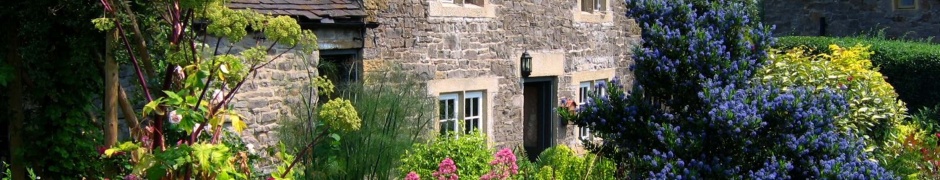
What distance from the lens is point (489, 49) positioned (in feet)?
42.1

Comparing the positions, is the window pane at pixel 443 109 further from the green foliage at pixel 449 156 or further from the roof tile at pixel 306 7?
the green foliage at pixel 449 156

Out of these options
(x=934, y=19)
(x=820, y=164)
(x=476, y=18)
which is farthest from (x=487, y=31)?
(x=934, y=19)

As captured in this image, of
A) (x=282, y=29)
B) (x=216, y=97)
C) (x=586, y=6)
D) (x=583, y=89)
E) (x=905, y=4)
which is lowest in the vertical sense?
(x=583, y=89)

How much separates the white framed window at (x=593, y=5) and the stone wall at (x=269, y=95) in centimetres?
536

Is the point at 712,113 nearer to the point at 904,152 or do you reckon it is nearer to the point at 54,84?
the point at 904,152

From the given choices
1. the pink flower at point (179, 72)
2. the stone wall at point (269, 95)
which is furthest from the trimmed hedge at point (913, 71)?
the pink flower at point (179, 72)

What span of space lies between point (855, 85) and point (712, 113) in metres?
3.24

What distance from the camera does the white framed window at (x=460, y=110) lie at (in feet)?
40.0

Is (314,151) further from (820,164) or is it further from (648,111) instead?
(820,164)

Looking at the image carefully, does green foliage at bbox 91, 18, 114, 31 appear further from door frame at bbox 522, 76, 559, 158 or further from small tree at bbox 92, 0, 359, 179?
door frame at bbox 522, 76, 559, 158

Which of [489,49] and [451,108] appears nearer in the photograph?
[451,108]

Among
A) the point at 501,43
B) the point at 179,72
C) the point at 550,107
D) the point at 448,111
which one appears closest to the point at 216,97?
the point at 179,72

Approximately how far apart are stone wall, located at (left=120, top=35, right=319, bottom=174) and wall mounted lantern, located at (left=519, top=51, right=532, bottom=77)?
3.54 metres

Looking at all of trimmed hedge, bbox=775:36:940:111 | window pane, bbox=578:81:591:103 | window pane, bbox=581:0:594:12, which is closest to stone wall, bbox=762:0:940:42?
trimmed hedge, bbox=775:36:940:111
